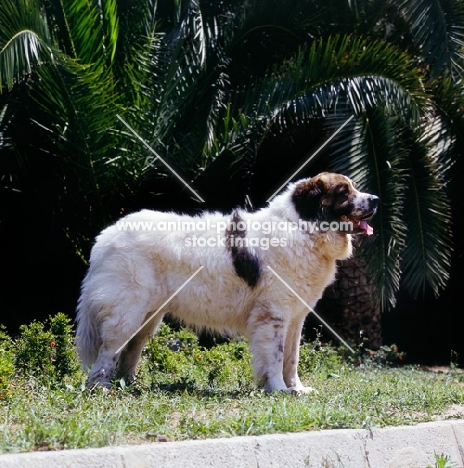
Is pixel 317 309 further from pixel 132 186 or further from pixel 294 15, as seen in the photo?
pixel 294 15

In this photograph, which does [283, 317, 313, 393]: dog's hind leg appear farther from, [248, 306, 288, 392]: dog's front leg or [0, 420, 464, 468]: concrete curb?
[0, 420, 464, 468]: concrete curb

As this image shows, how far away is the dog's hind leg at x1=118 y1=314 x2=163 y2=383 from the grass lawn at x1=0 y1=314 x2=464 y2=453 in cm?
23

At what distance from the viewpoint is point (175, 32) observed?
33.8 ft

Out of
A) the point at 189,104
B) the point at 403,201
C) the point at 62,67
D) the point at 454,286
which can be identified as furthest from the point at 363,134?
the point at 454,286

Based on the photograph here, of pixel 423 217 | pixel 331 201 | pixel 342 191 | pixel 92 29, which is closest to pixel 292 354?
pixel 331 201

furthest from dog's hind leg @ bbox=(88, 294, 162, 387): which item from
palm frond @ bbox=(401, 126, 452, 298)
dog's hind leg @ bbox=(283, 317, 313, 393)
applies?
palm frond @ bbox=(401, 126, 452, 298)

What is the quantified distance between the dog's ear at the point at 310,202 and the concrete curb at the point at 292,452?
7.82 feet

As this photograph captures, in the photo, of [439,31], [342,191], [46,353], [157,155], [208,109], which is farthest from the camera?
[208,109]

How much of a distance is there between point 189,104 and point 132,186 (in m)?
1.38

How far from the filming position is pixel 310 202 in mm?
6941

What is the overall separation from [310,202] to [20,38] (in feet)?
12.4

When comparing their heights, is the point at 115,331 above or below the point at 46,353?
above

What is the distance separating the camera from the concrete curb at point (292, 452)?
370cm

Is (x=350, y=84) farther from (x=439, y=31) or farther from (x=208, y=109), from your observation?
(x=208, y=109)
